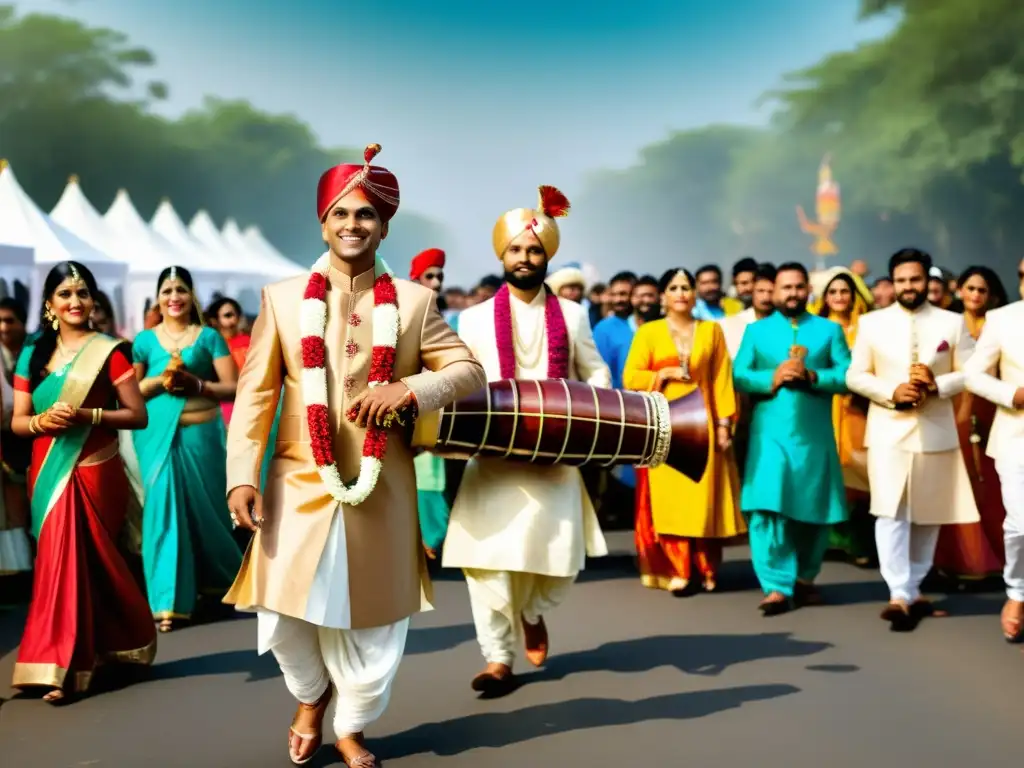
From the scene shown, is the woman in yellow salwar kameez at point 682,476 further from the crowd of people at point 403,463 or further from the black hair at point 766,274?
the black hair at point 766,274

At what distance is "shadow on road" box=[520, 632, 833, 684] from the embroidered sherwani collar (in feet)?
6.77

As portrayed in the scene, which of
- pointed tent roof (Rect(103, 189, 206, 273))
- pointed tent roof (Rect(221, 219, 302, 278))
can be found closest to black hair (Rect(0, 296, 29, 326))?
pointed tent roof (Rect(103, 189, 206, 273))

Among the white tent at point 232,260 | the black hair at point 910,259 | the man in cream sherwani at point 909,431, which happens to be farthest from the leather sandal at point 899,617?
the white tent at point 232,260

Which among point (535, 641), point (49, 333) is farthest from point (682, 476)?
point (49, 333)

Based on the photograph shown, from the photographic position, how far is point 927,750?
172 inches

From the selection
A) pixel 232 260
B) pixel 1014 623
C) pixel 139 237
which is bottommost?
pixel 1014 623

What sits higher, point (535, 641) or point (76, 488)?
point (76, 488)

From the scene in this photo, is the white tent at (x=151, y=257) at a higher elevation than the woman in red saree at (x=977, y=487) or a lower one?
higher

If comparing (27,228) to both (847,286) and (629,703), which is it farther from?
(629,703)

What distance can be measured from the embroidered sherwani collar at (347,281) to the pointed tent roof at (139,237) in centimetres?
1612

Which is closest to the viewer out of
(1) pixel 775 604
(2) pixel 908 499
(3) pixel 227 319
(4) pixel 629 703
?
(4) pixel 629 703

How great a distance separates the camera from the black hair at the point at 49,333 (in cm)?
523

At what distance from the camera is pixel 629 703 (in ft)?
16.3

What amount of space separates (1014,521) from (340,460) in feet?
11.4
